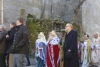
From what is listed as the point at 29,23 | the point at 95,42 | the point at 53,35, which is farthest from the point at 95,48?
the point at 29,23

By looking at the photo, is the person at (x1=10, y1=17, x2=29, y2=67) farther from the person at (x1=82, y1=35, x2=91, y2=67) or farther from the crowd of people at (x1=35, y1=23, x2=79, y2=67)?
the person at (x1=82, y1=35, x2=91, y2=67)

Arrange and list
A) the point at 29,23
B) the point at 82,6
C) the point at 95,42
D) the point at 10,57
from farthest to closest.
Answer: the point at 82,6 < the point at 29,23 < the point at 95,42 < the point at 10,57

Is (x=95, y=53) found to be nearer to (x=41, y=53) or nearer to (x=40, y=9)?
(x=41, y=53)

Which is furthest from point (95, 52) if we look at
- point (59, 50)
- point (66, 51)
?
point (66, 51)

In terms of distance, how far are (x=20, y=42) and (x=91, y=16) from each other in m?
12.4

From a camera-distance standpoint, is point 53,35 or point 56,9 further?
point 56,9

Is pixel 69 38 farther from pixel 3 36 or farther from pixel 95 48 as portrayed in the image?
pixel 95 48

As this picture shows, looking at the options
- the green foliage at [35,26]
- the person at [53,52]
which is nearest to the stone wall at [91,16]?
the green foliage at [35,26]

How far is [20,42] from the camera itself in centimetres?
709

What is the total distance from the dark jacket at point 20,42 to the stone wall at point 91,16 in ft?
33.6

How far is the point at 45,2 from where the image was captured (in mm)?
15938

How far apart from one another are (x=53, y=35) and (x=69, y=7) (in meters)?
9.19

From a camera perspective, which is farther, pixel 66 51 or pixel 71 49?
pixel 66 51

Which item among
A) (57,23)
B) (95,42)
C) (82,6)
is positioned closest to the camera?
(95,42)
